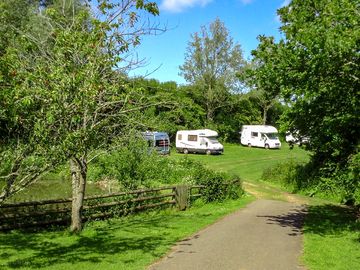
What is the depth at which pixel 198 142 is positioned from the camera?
4447 centimetres

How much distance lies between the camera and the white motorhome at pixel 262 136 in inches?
1994

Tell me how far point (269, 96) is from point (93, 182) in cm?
1506

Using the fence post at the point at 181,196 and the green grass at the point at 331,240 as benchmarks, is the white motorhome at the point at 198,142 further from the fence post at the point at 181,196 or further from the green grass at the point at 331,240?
the green grass at the point at 331,240

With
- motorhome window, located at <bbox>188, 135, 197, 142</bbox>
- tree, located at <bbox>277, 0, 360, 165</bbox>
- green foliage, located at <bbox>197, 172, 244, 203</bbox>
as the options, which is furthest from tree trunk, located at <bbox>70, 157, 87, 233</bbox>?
motorhome window, located at <bbox>188, 135, 197, 142</bbox>

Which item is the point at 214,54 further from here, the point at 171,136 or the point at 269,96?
the point at 269,96

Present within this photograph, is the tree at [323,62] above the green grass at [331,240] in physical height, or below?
above

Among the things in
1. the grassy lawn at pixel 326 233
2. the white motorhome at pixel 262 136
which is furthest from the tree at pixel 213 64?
the grassy lawn at pixel 326 233

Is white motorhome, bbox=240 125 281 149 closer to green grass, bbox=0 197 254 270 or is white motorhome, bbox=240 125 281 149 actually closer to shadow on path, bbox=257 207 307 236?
shadow on path, bbox=257 207 307 236

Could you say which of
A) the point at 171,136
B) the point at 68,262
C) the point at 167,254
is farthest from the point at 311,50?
the point at 171,136

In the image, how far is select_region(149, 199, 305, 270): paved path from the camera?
9297 millimetres

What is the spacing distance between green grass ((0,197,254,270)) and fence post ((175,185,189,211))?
71.6 inches

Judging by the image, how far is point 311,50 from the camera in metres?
10.8

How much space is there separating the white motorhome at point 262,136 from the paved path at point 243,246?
114ft

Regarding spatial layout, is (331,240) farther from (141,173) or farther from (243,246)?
(141,173)
